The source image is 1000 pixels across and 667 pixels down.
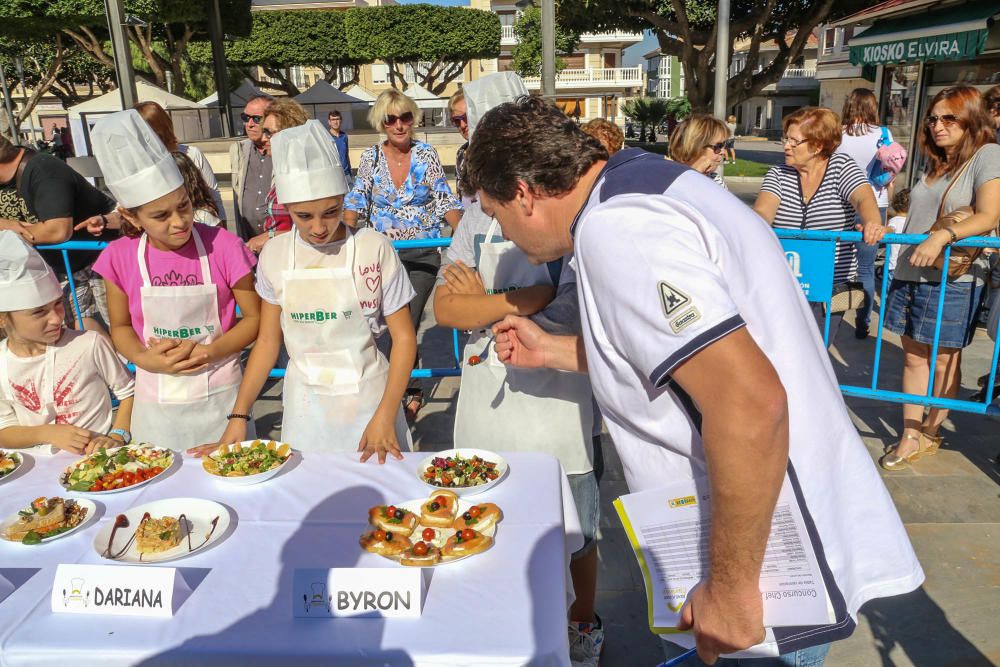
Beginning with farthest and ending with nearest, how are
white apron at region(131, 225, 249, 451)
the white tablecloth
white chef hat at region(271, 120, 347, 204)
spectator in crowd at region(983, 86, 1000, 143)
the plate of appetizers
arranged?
spectator in crowd at region(983, 86, 1000, 143)
white apron at region(131, 225, 249, 451)
white chef hat at region(271, 120, 347, 204)
the plate of appetizers
the white tablecloth

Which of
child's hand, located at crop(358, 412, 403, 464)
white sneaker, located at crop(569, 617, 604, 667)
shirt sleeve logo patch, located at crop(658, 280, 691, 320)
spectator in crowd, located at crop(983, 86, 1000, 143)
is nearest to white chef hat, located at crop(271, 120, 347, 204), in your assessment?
child's hand, located at crop(358, 412, 403, 464)

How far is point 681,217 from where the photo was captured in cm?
130

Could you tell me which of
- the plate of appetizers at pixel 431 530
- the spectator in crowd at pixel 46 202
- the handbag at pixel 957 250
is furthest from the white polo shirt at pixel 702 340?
the spectator in crowd at pixel 46 202

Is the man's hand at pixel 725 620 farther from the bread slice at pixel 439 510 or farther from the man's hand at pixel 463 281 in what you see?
the man's hand at pixel 463 281

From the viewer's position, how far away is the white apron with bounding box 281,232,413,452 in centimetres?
277

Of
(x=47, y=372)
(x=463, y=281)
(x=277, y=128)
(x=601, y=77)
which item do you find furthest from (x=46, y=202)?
(x=601, y=77)

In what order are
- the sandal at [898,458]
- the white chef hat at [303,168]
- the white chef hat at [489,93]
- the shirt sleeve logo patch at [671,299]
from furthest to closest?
the sandal at [898,458] → the white chef hat at [489,93] → the white chef hat at [303,168] → the shirt sleeve logo patch at [671,299]

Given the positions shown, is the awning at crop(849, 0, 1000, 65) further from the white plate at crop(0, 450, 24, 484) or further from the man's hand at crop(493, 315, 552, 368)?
the white plate at crop(0, 450, 24, 484)

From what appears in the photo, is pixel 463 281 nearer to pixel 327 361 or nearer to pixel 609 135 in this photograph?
pixel 327 361

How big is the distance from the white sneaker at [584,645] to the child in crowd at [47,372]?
1.92m

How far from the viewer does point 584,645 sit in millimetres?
2721

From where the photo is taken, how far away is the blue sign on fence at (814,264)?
14.5ft

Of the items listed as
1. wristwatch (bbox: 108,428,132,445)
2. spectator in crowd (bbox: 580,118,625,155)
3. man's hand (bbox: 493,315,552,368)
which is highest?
spectator in crowd (bbox: 580,118,625,155)

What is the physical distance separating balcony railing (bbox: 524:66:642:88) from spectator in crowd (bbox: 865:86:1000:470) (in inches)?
2342
